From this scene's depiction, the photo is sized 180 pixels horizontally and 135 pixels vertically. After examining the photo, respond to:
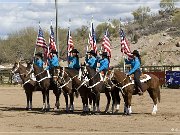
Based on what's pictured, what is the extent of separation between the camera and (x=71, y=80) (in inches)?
860

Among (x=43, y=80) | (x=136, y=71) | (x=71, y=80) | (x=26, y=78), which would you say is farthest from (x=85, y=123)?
(x=26, y=78)

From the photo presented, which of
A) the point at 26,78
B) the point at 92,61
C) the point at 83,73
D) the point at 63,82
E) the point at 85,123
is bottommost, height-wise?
the point at 85,123

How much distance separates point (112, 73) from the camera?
830 inches

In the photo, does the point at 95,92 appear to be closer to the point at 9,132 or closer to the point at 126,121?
the point at 126,121

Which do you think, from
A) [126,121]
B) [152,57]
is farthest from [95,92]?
[152,57]

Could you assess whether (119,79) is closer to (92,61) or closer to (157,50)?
(92,61)

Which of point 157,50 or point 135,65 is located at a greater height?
point 157,50

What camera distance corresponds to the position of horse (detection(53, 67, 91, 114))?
2164cm

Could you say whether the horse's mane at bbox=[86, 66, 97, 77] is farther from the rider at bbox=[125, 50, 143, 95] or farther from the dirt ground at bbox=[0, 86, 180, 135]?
the dirt ground at bbox=[0, 86, 180, 135]

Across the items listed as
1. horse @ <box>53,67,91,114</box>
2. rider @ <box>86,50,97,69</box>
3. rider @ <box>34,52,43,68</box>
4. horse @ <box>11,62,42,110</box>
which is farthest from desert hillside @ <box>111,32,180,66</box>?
horse @ <box>53,67,91,114</box>

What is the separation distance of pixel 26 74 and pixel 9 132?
8.02 metres

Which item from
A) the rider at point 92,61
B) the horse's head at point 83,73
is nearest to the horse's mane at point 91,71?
the horse's head at point 83,73

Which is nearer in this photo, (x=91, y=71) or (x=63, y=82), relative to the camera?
(x=91, y=71)

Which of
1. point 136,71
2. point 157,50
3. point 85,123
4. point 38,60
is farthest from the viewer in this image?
point 157,50
